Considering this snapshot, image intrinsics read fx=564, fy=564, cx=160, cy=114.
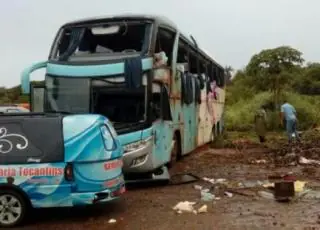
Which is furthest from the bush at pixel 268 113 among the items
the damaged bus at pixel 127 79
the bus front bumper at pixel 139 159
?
the bus front bumper at pixel 139 159

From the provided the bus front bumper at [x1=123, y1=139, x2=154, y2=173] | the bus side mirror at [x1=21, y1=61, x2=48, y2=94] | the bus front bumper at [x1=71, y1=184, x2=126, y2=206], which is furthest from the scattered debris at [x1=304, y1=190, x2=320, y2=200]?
the bus side mirror at [x1=21, y1=61, x2=48, y2=94]

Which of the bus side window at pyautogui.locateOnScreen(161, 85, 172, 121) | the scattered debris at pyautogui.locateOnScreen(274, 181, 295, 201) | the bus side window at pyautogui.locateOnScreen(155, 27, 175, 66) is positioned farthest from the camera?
the bus side window at pyautogui.locateOnScreen(155, 27, 175, 66)

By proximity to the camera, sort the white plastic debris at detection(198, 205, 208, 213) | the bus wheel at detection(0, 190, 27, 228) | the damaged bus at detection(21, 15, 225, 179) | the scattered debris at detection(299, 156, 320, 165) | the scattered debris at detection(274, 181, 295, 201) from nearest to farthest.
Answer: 1. the bus wheel at detection(0, 190, 27, 228)
2. the white plastic debris at detection(198, 205, 208, 213)
3. the scattered debris at detection(274, 181, 295, 201)
4. the damaged bus at detection(21, 15, 225, 179)
5. the scattered debris at detection(299, 156, 320, 165)

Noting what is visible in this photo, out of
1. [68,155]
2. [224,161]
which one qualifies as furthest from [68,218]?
[224,161]

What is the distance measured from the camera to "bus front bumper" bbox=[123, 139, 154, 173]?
1170 cm

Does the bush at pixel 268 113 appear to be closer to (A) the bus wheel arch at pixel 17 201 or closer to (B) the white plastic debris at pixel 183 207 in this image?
(B) the white plastic debris at pixel 183 207

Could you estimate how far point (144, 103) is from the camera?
11.9 m

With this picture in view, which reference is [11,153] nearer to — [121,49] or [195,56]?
[121,49]

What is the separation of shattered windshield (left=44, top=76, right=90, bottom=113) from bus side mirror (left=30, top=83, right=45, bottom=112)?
0.23m

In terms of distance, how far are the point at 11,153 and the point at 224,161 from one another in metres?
10.0

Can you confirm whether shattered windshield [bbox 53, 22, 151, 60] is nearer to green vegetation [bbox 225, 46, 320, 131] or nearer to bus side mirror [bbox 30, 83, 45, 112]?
bus side mirror [bbox 30, 83, 45, 112]

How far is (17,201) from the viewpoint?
28.3 feet

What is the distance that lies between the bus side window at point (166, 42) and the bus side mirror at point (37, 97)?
9.05 feet

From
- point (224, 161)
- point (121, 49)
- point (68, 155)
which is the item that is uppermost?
point (121, 49)
